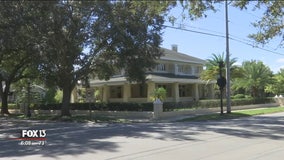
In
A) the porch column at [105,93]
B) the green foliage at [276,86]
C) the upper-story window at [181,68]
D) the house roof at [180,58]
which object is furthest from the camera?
the green foliage at [276,86]

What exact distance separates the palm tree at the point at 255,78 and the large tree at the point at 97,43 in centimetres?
2367

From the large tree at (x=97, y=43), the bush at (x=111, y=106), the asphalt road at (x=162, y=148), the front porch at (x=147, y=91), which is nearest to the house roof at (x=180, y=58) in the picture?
the front porch at (x=147, y=91)

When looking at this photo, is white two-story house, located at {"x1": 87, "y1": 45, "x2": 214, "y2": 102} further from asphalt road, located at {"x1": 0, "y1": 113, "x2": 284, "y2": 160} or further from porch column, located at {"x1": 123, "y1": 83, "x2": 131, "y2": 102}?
asphalt road, located at {"x1": 0, "y1": 113, "x2": 284, "y2": 160}

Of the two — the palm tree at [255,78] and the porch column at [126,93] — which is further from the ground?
the palm tree at [255,78]

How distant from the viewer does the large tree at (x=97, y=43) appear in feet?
93.7

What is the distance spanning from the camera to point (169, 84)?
4819cm

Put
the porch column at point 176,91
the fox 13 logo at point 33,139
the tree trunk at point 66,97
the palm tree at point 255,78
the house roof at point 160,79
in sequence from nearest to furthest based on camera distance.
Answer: the fox 13 logo at point 33,139, the tree trunk at point 66,97, the house roof at point 160,79, the porch column at point 176,91, the palm tree at point 255,78

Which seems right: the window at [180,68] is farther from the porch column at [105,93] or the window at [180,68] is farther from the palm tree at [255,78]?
the porch column at [105,93]

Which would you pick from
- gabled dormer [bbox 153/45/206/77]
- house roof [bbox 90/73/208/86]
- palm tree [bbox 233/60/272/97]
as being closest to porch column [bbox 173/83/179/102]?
house roof [bbox 90/73/208/86]

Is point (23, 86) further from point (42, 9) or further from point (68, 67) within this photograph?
point (42, 9)

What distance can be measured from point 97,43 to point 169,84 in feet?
58.3

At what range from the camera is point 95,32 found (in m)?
29.6

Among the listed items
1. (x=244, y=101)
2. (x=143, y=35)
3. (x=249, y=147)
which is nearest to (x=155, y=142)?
(x=249, y=147)

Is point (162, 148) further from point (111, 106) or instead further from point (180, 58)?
point (180, 58)
